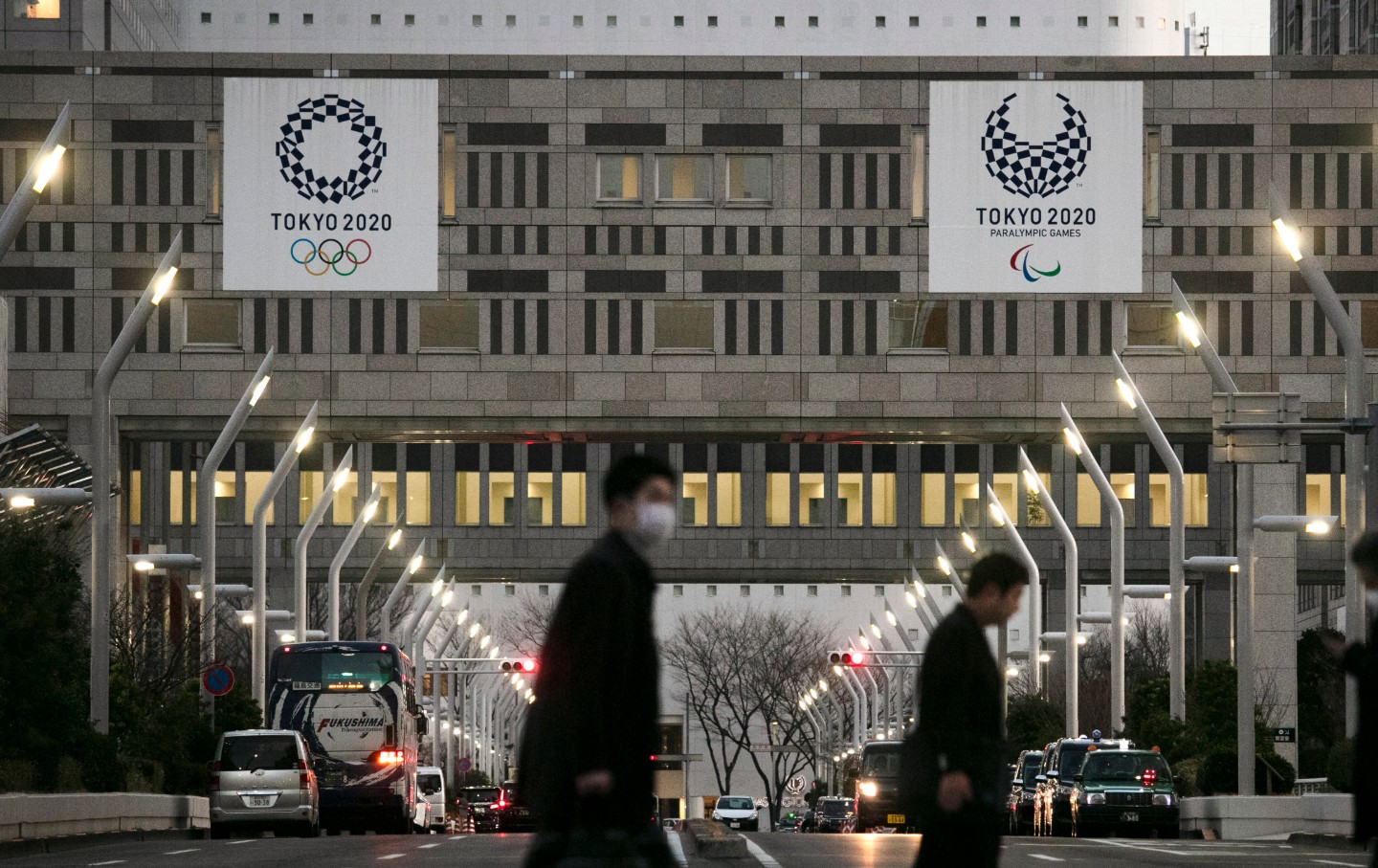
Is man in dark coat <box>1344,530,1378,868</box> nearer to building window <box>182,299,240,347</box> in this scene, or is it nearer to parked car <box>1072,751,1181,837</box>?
parked car <box>1072,751,1181,837</box>

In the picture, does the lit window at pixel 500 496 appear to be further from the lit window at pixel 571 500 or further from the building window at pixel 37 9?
the building window at pixel 37 9

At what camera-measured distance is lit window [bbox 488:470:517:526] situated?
90.8 m

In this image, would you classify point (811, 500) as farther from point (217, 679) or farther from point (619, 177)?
point (217, 679)

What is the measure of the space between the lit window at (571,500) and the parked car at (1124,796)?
50.9 meters

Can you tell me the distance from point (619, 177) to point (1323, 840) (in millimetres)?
31968

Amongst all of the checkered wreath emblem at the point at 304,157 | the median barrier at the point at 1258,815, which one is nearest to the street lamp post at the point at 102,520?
the checkered wreath emblem at the point at 304,157

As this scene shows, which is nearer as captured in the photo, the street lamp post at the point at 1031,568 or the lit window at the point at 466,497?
the street lamp post at the point at 1031,568

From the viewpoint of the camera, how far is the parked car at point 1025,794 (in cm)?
4653

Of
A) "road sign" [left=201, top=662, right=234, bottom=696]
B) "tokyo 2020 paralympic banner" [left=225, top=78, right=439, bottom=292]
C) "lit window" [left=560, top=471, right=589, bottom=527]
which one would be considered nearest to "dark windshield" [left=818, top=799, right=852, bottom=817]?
"lit window" [left=560, top=471, right=589, bottom=527]

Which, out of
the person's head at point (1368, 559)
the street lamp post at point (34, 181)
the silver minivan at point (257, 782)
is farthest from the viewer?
the silver minivan at point (257, 782)

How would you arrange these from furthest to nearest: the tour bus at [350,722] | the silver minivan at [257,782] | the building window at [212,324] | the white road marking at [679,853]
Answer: the building window at [212,324] → the tour bus at [350,722] → the silver minivan at [257,782] → the white road marking at [679,853]

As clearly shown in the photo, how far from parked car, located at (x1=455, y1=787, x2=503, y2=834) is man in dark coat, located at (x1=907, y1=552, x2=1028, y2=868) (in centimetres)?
5905

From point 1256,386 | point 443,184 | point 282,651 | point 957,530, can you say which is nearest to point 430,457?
point 957,530

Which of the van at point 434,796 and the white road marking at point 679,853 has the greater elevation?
the white road marking at point 679,853
